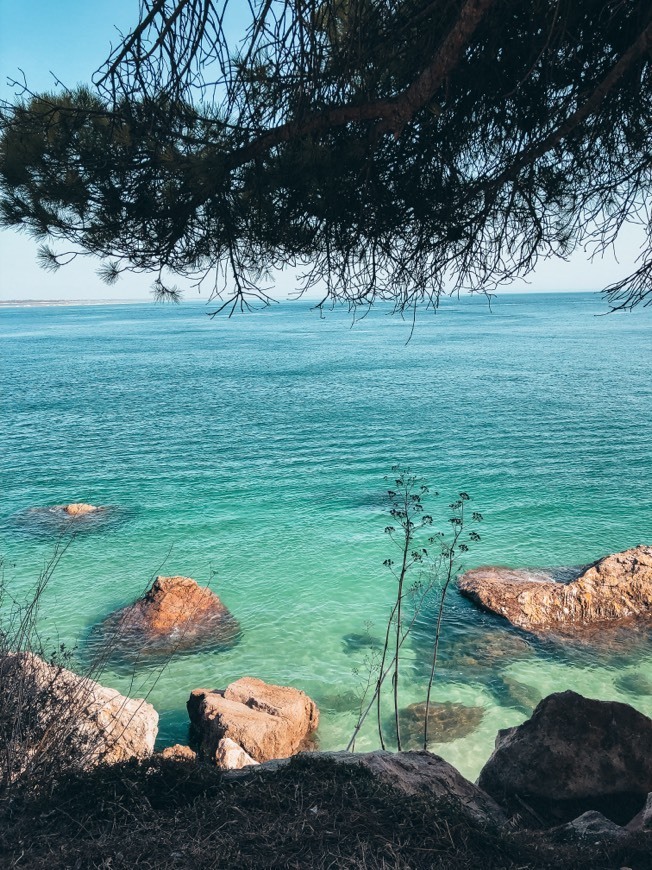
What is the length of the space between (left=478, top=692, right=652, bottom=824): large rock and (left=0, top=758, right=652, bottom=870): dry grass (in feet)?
6.34

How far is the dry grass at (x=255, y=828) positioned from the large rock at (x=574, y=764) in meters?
1.93

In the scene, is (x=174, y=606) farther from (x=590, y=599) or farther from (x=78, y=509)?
(x=590, y=599)

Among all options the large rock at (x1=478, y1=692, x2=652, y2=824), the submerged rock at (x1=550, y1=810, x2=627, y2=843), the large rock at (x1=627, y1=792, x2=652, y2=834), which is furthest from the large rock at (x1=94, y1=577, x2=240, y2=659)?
the large rock at (x1=627, y1=792, x2=652, y2=834)

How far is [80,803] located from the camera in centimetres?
464

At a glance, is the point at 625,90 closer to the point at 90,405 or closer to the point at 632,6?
the point at 632,6

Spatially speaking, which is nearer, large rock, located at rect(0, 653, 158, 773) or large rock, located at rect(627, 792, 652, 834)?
large rock, located at rect(627, 792, 652, 834)

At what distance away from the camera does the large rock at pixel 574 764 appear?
643 cm

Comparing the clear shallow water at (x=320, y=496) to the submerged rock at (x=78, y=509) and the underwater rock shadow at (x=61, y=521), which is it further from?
the submerged rock at (x=78, y=509)

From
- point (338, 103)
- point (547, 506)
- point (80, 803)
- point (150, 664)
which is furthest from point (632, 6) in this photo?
point (547, 506)

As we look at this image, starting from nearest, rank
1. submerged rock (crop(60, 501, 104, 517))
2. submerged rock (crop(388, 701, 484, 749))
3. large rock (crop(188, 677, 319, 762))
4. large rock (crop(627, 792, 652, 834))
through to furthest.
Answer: large rock (crop(627, 792, 652, 834))
large rock (crop(188, 677, 319, 762))
submerged rock (crop(388, 701, 484, 749))
submerged rock (crop(60, 501, 104, 517))

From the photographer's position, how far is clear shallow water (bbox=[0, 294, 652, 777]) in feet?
41.6

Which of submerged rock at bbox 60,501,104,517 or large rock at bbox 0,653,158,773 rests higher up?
large rock at bbox 0,653,158,773

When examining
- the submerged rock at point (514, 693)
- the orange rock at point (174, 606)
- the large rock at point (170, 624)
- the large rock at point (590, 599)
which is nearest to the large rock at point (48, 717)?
the large rock at point (170, 624)

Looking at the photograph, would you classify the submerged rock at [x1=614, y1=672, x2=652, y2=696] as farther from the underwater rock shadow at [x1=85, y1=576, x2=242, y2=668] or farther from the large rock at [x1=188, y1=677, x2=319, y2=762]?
the underwater rock shadow at [x1=85, y1=576, x2=242, y2=668]
